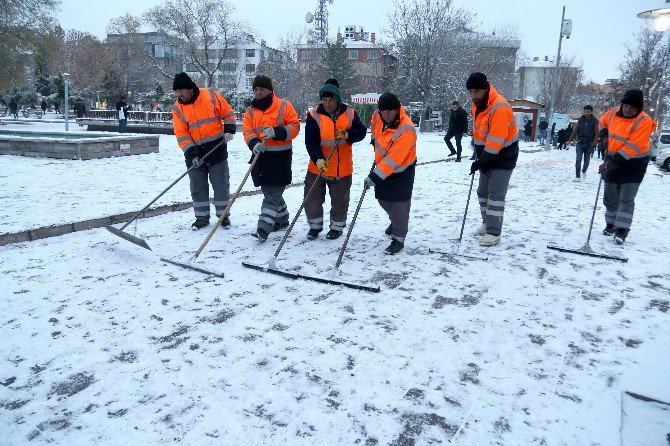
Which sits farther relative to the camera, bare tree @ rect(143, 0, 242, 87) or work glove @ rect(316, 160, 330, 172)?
bare tree @ rect(143, 0, 242, 87)

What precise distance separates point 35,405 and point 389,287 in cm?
255

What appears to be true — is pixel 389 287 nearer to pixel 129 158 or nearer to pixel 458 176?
pixel 458 176

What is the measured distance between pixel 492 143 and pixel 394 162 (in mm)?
1180

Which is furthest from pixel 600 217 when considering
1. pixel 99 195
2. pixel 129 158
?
pixel 129 158

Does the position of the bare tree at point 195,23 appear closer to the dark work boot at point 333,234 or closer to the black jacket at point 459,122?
the black jacket at point 459,122

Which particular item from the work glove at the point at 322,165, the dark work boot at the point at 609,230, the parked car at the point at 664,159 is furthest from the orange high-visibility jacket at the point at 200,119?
the parked car at the point at 664,159

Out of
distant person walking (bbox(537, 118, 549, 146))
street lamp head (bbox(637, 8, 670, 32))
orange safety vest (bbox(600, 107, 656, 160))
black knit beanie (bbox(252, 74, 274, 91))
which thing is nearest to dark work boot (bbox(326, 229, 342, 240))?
black knit beanie (bbox(252, 74, 274, 91))

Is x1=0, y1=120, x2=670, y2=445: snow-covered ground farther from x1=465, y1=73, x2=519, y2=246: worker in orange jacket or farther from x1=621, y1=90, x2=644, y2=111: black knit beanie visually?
x1=621, y1=90, x2=644, y2=111: black knit beanie

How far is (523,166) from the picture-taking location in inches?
585

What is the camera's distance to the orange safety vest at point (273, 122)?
5.05 meters

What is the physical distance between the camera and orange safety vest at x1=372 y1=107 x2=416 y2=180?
4.57 m

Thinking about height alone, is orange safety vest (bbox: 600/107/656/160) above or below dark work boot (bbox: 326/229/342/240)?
above

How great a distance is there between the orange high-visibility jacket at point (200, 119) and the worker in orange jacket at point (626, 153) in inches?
179

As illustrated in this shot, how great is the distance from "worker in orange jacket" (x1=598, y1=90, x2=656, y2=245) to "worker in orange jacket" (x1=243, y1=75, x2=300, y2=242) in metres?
3.66
